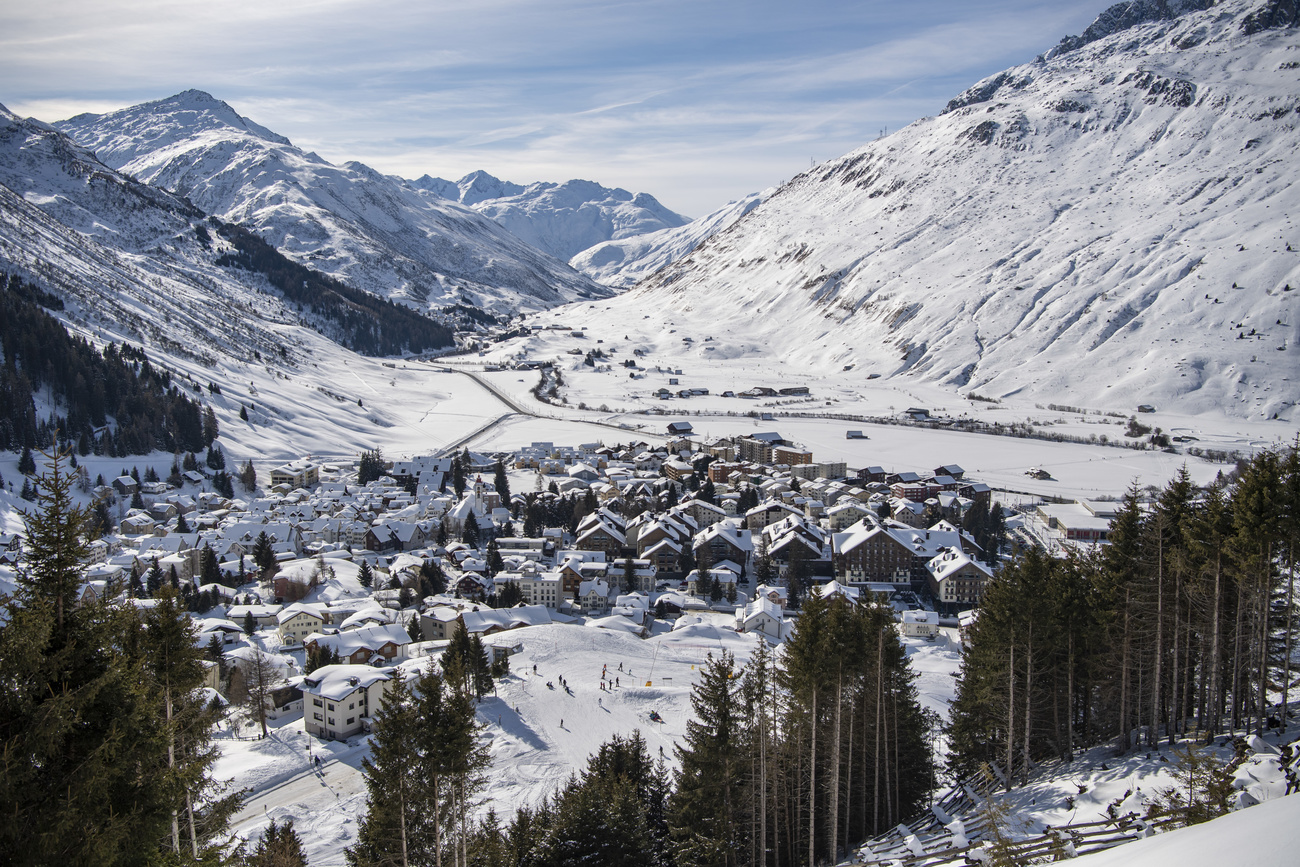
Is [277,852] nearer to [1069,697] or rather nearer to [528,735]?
[528,735]

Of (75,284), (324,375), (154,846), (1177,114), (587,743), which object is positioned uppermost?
(1177,114)

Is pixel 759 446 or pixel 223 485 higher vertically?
pixel 759 446

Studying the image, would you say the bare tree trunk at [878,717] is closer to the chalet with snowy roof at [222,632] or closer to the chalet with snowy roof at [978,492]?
the chalet with snowy roof at [222,632]

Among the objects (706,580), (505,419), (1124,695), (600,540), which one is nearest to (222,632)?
(600,540)

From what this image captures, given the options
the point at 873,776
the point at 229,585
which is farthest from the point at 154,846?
the point at 229,585

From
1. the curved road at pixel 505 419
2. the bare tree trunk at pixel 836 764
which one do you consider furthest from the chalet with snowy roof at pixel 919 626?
the curved road at pixel 505 419

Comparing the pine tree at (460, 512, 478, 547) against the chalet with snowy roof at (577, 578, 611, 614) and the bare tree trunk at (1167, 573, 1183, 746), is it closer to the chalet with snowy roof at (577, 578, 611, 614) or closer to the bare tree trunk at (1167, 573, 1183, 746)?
the chalet with snowy roof at (577, 578, 611, 614)

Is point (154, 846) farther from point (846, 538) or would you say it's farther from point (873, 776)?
point (846, 538)
